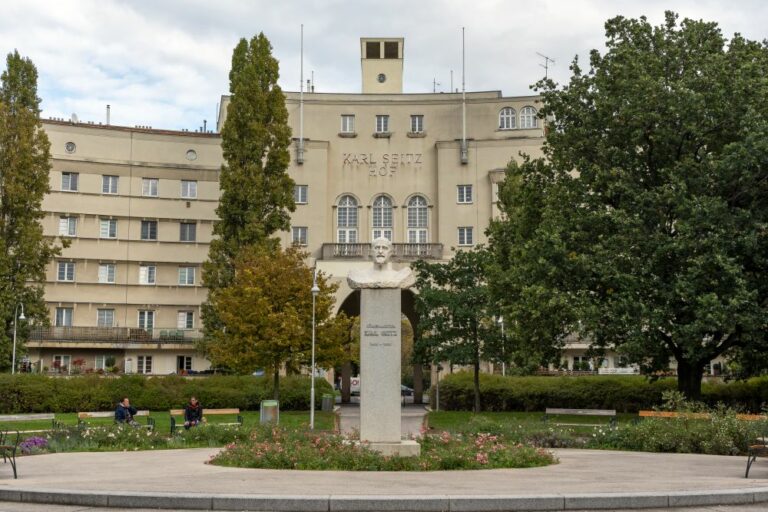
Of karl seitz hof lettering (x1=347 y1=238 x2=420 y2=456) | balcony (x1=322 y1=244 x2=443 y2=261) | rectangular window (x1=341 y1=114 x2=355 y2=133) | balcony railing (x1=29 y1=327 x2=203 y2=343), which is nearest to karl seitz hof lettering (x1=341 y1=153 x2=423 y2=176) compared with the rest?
rectangular window (x1=341 y1=114 x2=355 y2=133)

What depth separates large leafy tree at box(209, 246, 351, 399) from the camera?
130ft

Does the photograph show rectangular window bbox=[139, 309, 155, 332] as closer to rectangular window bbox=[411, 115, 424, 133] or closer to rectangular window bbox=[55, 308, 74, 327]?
rectangular window bbox=[55, 308, 74, 327]

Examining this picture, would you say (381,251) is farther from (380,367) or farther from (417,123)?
(417,123)

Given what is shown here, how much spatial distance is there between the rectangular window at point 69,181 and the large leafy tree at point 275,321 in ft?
76.7

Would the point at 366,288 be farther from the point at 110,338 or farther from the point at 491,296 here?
the point at 110,338

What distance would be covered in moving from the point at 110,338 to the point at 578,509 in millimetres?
51719

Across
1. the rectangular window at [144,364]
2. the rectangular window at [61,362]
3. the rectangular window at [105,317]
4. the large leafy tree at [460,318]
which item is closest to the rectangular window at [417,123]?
the large leafy tree at [460,318]

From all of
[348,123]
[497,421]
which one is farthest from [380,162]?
[497,421]

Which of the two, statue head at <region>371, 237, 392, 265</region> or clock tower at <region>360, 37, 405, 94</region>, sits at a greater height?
clock tower at <region>360, 37, 405, 94</region>

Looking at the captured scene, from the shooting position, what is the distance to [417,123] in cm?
6247

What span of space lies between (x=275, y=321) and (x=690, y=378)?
56.6ft

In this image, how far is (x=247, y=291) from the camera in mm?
39438

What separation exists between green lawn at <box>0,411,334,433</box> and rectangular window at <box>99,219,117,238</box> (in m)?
21.8

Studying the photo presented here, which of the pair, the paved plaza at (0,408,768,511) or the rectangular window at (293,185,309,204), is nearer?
the paved plaza at (0,408,768,511)
